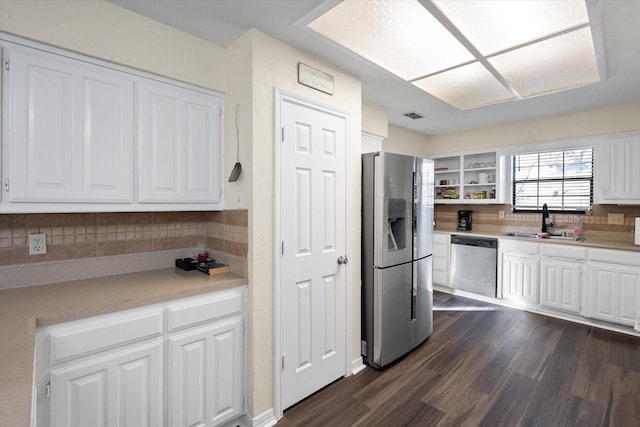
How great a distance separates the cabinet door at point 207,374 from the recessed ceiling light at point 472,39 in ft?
6.47

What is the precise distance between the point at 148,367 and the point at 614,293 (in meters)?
4.32

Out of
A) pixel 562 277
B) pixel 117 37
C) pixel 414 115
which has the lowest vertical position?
pixel 562 277

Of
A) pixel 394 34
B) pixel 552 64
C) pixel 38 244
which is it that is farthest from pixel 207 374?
pixel 552 64

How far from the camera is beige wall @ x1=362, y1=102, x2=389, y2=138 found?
3.24 meters

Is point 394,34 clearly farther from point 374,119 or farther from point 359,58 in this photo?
point 374,119

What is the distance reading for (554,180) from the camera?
4.08m

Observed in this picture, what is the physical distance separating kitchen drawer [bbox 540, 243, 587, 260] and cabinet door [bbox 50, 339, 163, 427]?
13.5 feet

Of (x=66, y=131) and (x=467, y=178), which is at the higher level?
(x=467, y=178)

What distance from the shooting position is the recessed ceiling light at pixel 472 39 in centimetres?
163

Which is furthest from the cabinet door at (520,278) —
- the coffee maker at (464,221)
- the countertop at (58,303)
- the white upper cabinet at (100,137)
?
the white upper cabinet at (100,137)

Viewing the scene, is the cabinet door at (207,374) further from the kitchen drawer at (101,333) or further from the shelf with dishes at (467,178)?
the shelf with dishes at (467,178)

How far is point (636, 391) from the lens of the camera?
87.6 inches

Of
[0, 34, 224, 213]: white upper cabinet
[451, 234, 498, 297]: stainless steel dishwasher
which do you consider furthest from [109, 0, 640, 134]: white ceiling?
[451, 234, 498, 297]: stainless steel dishwasher

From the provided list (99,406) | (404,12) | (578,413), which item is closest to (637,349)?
(578,413)
